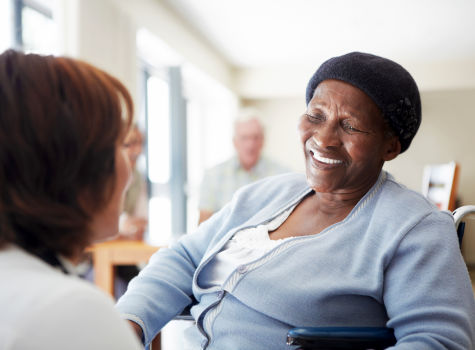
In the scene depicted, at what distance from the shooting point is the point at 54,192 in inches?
24.8

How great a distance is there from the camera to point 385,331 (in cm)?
96

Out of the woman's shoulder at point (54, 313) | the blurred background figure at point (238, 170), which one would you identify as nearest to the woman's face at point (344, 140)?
the woman's shoulder at point (54, 313)

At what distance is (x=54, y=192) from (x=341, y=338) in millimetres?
640

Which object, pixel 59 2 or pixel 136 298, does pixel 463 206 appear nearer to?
pixel 136 298

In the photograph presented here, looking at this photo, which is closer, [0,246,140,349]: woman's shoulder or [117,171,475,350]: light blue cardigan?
[0,246,140,349]: woman's shoulder

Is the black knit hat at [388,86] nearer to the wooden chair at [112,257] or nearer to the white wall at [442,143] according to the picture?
the white wall at [442,143]

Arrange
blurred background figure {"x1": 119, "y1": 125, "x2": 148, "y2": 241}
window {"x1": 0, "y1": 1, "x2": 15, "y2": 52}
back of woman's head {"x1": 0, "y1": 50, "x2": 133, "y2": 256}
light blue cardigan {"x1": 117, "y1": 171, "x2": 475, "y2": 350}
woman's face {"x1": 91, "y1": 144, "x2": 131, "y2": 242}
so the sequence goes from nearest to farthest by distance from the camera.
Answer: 1. back of woman's head {"x1": 0, "y1": 50, "x2": 133, "y2": 256}
2. woman's face {"x1": 91, "y1": 144, "x2": 131, "y2": 242}
3. light blue cardigan {"x1": 117, "y1": 171, "x2": 475, "y2": 350}
4. window {"x1": 0, "y1": 1, "x2": 15, "y2": 52}
5. blurred background figure {"x1": 119, "y1": 125, "x2": 148, "y2": 241}

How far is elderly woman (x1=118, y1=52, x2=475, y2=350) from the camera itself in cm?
93

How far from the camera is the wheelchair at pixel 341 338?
0.93m

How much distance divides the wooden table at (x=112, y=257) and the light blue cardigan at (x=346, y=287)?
160 centimetres

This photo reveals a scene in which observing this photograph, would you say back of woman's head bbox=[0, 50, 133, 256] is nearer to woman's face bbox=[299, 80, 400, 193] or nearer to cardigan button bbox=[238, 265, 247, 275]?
cardigan button bbox=[238, 265, 247, 275]

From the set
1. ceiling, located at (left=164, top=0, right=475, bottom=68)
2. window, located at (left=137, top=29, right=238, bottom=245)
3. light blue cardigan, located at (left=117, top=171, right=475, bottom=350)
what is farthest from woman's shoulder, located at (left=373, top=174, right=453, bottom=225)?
window, located at (left=137, top=29, right=238, bottom=245)

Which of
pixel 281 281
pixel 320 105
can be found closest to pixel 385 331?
pixel 281 281

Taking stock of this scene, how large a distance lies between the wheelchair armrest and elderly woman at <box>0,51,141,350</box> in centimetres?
44
